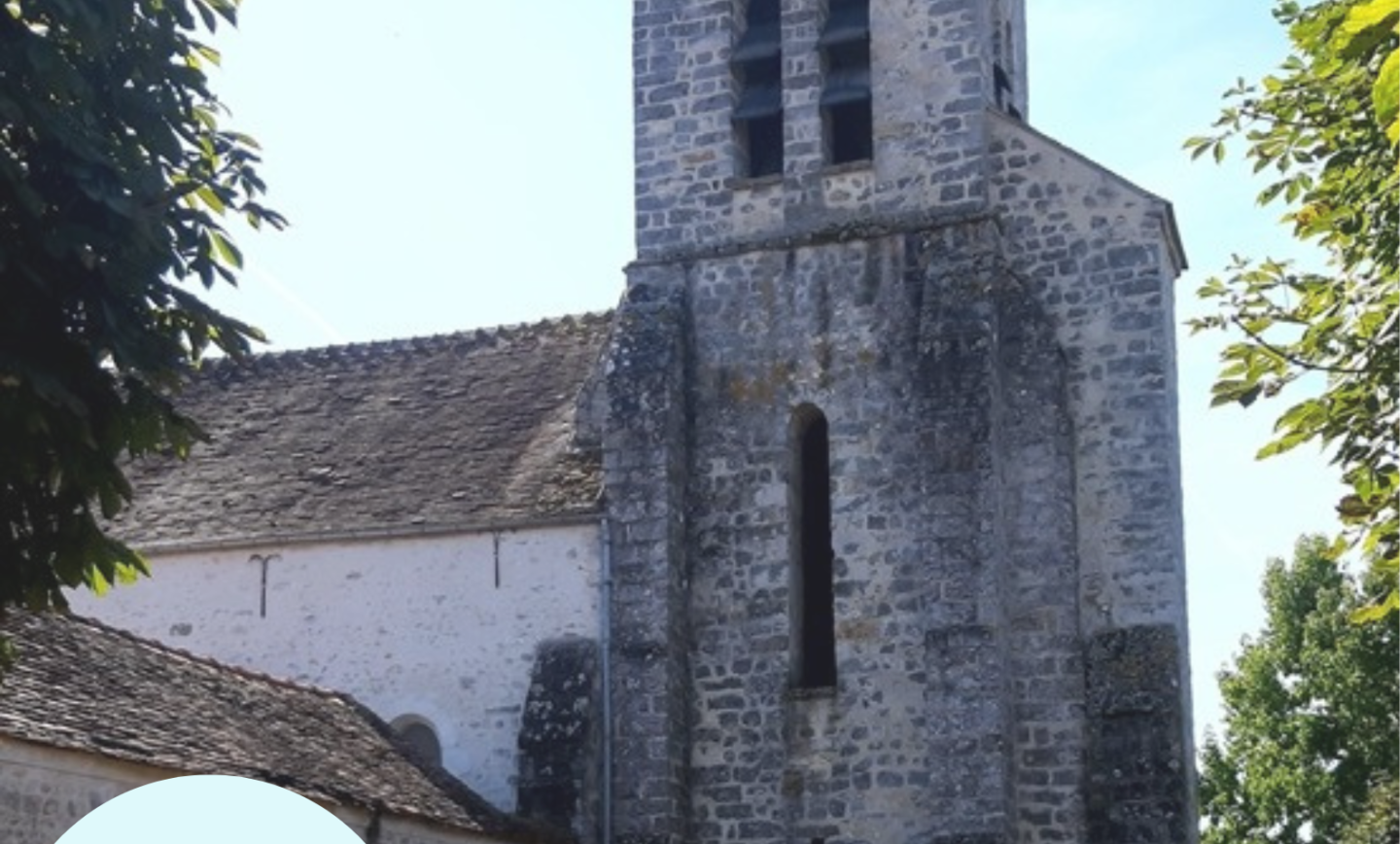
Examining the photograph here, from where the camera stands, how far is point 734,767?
2139cm

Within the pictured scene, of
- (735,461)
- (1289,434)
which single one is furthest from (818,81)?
(1289,434)

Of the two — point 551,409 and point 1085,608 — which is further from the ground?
point 551,409

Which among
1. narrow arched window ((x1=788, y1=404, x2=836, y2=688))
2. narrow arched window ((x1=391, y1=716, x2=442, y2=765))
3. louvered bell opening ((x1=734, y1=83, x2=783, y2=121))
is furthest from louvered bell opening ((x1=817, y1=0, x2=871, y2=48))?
narrow arched window ((x1=391, y1=716, x2=442, y2=765))

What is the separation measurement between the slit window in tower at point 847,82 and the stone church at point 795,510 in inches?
1.7

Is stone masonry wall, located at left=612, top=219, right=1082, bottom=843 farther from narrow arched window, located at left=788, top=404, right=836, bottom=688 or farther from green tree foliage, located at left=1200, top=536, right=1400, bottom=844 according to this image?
green tree foliage, located at left=1200, top=536, right=1400, bottom=844

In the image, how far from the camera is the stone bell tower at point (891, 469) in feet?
66.9

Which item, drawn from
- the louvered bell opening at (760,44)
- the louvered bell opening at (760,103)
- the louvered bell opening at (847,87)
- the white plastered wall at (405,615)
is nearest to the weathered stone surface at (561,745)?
the white plastered wall at (405,615)

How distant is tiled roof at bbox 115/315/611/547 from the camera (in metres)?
22.7

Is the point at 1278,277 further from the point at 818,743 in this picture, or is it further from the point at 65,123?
the point at 818,743

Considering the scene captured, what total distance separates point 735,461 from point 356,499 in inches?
153

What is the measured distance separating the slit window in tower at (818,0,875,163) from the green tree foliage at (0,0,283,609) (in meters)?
13.4

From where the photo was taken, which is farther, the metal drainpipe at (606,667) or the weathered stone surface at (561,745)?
the metal drainpipe at (606,667)

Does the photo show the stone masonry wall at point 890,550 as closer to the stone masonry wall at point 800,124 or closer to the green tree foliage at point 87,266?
the stone masonry wall at point 800,124

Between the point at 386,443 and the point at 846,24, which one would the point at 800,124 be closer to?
the point at 846,24
